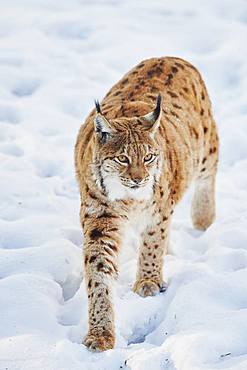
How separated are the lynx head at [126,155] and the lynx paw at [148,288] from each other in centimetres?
62

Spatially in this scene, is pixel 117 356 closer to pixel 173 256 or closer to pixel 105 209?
pixel 105 209

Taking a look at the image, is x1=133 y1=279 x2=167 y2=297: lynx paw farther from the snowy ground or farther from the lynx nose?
the lynx nose

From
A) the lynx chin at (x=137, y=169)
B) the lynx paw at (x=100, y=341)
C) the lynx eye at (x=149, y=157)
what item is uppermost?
the lynx eye at (x=149, y=157)

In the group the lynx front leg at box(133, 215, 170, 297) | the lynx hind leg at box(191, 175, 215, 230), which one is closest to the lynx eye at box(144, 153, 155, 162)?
the lynx front leg at box(133, 215, 170, 297)

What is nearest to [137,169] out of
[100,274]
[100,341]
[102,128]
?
[102,128]

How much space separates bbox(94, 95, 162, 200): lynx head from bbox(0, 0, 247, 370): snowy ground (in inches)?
29.3

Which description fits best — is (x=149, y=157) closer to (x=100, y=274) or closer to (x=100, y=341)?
(x=100, y=274)

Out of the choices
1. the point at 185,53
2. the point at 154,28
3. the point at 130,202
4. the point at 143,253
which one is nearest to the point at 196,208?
the point at 143,253

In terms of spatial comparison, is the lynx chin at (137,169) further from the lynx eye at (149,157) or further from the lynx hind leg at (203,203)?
the lynx hind leg at (203,203)

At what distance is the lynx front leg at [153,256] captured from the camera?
4.92 meters

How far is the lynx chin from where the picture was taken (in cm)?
444

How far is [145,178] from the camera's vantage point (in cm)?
444

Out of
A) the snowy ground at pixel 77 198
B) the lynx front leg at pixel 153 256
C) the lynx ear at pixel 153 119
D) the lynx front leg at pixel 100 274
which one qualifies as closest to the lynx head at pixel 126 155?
the lynx ear at pixel 153 119

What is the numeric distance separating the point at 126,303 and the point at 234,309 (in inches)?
28.5
